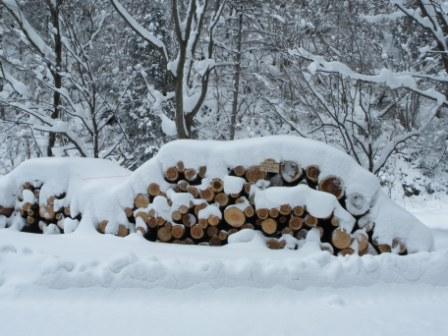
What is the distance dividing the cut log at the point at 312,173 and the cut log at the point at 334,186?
0.09 meters

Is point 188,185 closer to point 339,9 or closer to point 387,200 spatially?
point 387,200

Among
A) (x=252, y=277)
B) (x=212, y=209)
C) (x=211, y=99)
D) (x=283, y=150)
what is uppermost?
(x=211, y=99)

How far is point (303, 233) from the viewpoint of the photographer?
169 inches

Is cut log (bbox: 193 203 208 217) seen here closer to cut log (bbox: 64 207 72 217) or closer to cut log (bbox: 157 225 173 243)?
cut log (bbox: 157 225 173 243)

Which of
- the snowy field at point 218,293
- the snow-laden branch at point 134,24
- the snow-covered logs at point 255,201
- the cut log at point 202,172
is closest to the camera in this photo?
the snowy field at point 218,293

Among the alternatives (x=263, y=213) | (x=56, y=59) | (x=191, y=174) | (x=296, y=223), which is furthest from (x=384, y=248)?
(x=56, y=59)

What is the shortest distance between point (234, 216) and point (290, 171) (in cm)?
82

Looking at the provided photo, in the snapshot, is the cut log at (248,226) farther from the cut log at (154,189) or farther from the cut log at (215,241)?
the cut log at (154,189)

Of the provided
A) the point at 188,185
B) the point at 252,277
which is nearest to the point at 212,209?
the point at 188,185

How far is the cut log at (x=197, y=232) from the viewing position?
14.8 feet

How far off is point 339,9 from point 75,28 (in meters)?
6.88

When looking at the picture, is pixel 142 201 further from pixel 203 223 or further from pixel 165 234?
pixel 203 223

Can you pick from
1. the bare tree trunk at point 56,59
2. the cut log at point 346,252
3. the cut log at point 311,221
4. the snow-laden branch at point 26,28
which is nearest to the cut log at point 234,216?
the cut log at point 311,221

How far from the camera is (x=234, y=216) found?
4.38 meters
